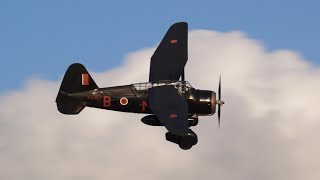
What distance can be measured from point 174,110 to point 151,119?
3.02 metres

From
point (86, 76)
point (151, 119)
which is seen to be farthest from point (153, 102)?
point (86, 76)

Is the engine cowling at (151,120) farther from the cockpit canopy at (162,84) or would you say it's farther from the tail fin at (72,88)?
the tail fin at (72,88)

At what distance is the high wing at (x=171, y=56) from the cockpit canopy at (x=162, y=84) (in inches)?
35.0

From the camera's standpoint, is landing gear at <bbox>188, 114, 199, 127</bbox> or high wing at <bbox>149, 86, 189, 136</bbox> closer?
high wing at <bbox>149, 86, 189, 136</bbox>

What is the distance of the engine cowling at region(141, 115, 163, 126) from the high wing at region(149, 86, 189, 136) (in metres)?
1.32

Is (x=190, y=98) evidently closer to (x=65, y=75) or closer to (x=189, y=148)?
(x=189, y=148)

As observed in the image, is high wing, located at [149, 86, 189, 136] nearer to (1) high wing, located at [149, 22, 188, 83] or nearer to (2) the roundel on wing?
(2) the roundel on wing

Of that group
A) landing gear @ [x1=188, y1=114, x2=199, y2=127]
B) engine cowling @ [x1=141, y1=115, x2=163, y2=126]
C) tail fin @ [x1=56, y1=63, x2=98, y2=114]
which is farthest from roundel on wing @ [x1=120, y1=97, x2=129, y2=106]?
landing gear @ [x1=188, y1=114, x2=199, y2=127]

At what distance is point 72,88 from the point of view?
50938mm

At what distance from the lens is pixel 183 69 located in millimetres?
51531

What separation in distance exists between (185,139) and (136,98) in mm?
3695

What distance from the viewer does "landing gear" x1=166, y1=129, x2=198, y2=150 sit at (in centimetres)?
4806

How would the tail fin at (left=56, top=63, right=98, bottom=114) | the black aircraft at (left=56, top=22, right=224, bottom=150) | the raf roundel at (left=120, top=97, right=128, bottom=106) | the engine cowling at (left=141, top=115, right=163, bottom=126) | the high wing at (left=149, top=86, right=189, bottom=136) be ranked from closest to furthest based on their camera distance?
the high wing at (left=149, top=86, right=189, bottom=136)
the black aircraft at (left=56, top=22, right=224, bottom=150)
the engine cowling at (left=141, top=115, right=163, bottom=126)
the raf roundel at (left=120, top=97, right=128, bottom=106)
the tail fin at (left=56, top=63, right=98, bottom=114)

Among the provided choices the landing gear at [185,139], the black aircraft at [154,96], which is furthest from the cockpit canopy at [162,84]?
the landing gear at [185,139]
